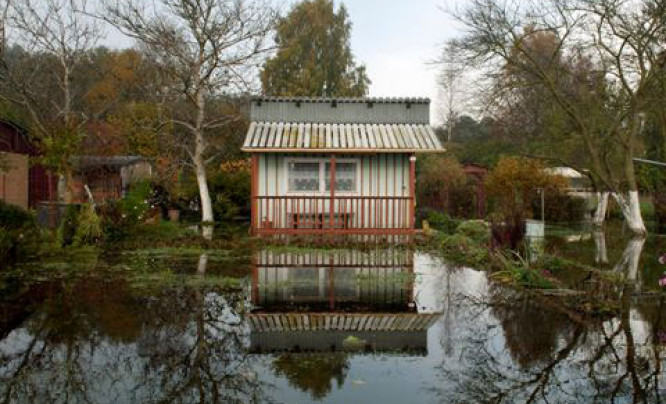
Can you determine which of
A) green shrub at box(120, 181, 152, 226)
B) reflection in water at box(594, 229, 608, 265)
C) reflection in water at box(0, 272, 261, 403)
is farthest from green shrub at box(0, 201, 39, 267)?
reflection in water at box(594, 229, 608, 265)

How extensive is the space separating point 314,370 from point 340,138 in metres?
14.1

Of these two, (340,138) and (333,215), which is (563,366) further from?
(340,138)

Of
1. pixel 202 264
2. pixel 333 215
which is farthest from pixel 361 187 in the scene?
pixel 202 264

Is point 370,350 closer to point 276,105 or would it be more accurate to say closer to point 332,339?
point 332,339

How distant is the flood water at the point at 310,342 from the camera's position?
5145 millimetres

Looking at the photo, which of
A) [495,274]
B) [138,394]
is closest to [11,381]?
[138,394]

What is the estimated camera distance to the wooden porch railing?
59.2 ft

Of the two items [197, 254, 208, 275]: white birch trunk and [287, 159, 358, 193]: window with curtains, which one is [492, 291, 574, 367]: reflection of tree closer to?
[197, 254, 208, 275]: white birch trunk

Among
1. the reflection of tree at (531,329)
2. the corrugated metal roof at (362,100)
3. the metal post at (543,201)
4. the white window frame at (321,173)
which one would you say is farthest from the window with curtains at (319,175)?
the reflection of tree at (531,329)

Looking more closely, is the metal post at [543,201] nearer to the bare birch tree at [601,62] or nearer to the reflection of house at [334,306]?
the bare birch tree at [601,62]

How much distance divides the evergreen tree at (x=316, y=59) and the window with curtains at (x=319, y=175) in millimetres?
22218

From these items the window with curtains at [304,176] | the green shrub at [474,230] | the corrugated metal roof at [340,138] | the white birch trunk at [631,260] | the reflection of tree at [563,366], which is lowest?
the reflection of tree at [563,366]

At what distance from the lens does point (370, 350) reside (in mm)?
6285

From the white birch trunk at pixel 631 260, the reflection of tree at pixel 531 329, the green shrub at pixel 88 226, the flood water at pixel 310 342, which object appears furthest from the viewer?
the green shrub at pixel 88 226
